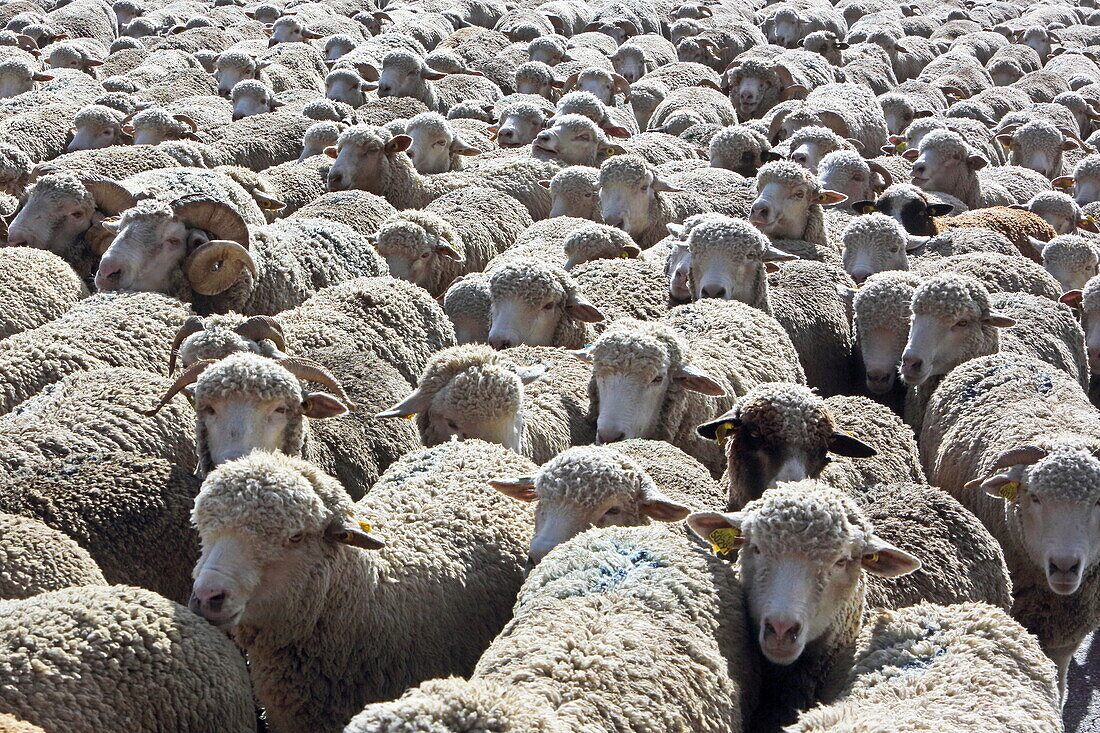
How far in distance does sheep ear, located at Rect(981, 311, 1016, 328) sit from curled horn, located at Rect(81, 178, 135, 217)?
500 cm

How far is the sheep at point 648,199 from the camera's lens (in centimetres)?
895

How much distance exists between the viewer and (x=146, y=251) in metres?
6.71

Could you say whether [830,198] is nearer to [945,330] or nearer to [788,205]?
[788,205]

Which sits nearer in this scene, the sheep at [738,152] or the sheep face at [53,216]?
the sheep face at [53,216]

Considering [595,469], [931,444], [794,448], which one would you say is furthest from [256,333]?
[931,444]

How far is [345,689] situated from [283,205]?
5.53 m

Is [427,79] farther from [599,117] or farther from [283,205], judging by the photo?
[283,205]

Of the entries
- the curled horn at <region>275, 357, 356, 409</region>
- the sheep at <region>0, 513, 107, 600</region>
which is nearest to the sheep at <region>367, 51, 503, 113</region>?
the curled horn at <region>275, 357, 356, 409</region>

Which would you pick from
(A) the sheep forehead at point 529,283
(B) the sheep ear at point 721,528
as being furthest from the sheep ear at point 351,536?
(A) the sheep forehead at point 529,283

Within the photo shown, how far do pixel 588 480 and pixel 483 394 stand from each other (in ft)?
3.51

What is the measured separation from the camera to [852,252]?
8.60 metres

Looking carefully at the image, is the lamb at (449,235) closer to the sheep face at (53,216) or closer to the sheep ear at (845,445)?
the sheep face at (53,216)

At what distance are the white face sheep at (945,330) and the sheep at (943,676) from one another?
2783mm

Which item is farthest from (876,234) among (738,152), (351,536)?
(351,536)
